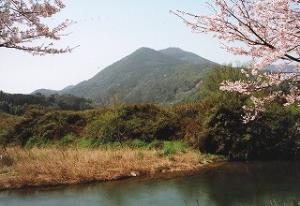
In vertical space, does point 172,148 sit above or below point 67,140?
above

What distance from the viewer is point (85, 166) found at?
14.5 m

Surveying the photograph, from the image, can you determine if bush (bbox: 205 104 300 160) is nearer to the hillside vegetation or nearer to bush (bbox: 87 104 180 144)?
the hillside vegetation

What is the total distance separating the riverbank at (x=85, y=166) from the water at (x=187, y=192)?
0.67m

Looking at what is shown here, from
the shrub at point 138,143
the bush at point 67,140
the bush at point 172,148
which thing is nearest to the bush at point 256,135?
the bush at point 172,148

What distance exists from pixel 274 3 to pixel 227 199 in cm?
696

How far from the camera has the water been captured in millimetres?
10734

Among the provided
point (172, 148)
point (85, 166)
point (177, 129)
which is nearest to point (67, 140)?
point (177, 129)

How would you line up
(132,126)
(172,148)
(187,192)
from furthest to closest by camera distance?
(132,126) < (172,148) < (187,192)

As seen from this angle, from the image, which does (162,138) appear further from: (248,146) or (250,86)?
(250,86)

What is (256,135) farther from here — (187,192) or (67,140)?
(67,140)

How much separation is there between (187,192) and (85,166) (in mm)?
4238

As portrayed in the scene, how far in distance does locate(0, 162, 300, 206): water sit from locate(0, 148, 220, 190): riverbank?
0.67 metres

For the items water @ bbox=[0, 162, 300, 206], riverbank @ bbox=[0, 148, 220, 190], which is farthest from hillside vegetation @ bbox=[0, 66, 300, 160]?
water @ bbox=[0, 162, 300, 206]

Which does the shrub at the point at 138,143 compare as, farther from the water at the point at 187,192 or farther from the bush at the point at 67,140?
the water at the point at 187,192
